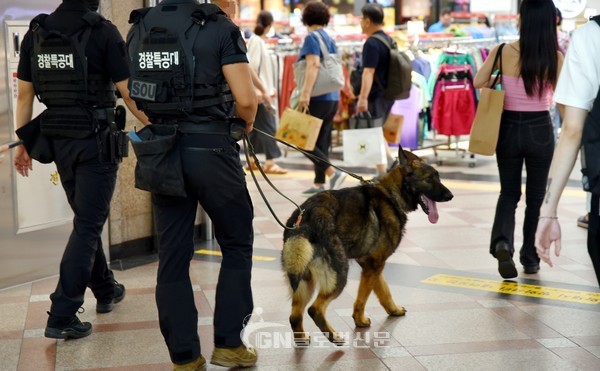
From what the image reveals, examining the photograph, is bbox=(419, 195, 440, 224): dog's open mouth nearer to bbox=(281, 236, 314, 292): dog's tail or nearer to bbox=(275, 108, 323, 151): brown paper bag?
bbox=(281, 236, 314, 292): dog's tail

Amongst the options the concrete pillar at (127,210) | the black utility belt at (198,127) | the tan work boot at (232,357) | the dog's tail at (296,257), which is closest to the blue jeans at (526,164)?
the dog's tail at (296,257)

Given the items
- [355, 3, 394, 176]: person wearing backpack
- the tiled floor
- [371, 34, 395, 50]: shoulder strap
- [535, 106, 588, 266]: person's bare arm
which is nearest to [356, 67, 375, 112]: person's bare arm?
[355, 3, 394, 176]: person wearing backpack

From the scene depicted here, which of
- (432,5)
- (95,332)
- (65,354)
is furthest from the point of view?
(432,5)

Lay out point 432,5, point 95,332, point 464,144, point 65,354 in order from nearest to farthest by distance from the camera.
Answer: point 65,354 < point 95,332 < point 464,144 < point 432,5

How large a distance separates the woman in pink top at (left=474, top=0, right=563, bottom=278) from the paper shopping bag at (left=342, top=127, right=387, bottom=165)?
282 cm

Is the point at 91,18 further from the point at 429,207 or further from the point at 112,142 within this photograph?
the point at 429,207

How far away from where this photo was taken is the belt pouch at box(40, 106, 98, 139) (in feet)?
15.9

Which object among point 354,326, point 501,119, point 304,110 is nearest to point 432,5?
point 304,110

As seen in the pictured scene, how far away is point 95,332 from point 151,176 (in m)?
1.44

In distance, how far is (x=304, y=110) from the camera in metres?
9.24

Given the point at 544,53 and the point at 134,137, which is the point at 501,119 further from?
the point at 134,137

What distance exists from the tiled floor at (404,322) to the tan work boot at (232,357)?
4.3 inches

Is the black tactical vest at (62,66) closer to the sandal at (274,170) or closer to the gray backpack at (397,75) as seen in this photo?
the gray backpack at (397,75)

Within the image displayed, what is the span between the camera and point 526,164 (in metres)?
6.24
